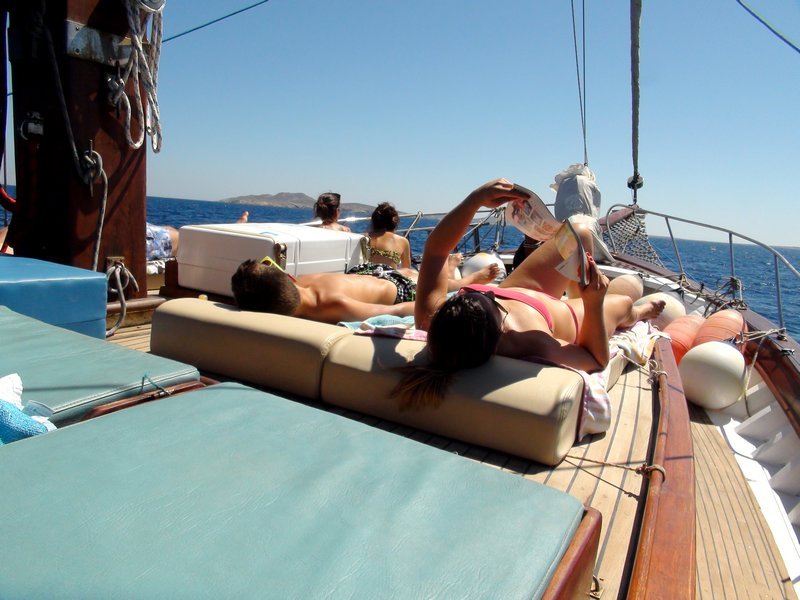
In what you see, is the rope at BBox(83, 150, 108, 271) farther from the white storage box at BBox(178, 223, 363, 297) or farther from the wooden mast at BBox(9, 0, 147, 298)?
the white storage box at BBox(178, 223, 363, 297)

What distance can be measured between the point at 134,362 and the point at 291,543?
114 centimetres

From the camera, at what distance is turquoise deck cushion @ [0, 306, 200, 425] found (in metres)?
1.60

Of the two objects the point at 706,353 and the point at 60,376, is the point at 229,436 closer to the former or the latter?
the point at 60,376

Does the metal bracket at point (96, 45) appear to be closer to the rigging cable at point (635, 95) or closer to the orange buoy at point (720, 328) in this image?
the orange buoy at point (720, 328)

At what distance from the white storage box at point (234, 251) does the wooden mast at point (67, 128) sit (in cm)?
52

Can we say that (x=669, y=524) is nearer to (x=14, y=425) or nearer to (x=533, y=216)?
(x=533, y=216)

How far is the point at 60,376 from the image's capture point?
1.74 meters

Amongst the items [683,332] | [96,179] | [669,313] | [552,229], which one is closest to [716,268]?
[669,313]

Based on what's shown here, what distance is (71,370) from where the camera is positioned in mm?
1793

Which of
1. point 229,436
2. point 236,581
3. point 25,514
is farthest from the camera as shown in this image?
point 229,436

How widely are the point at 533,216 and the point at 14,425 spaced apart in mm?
2073

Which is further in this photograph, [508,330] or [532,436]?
[508,330]

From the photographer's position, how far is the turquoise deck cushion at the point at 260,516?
36.3 inches

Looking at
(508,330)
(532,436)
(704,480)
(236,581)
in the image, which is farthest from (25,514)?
(704,480)
